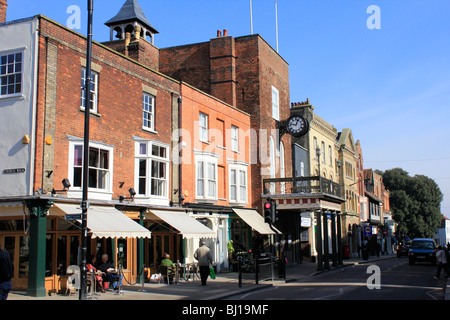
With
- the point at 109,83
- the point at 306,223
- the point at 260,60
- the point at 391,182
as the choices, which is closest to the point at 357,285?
the point at 109,83

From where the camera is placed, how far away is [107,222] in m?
16.9

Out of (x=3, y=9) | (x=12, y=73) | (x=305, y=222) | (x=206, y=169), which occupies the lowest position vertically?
(x=305, y=222)

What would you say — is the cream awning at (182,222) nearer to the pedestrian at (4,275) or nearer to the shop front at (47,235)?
the shop front at (47,235)

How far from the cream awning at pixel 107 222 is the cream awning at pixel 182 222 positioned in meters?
2.38

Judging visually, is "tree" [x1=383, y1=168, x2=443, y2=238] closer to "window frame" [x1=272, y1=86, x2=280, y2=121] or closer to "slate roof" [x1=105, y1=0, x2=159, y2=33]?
"window frame" [x1=272, y1=86, x2=280, y2=121]

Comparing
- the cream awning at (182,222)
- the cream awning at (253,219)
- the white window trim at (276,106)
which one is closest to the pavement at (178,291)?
the cream awning at (182,222)

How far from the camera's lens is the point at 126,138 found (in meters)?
20.3

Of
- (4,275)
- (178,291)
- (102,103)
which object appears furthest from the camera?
(102,103)

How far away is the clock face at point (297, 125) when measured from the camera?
105 feet

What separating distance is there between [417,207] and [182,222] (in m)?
70.8

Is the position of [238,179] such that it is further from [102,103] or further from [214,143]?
[102,103]

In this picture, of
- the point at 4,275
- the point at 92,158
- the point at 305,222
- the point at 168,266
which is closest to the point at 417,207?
the point at 305,222
